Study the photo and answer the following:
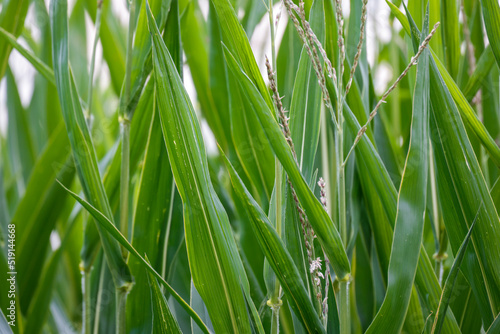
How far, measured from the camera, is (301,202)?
317mm

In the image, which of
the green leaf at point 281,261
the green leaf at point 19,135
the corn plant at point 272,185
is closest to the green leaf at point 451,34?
the corn plant at point 272,185

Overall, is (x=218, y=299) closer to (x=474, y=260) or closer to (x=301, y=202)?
(x=301, y=202)

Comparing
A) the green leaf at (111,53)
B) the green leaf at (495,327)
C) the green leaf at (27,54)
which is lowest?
the green leaf at (495,327)

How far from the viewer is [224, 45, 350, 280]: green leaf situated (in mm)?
310

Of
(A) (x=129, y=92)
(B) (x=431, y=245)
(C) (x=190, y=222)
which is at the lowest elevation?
(B) (x=431, y=245)

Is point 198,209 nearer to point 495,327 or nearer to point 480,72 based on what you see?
point 495,327

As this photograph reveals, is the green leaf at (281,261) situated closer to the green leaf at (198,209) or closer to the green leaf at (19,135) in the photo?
the green leaf at (198,209)

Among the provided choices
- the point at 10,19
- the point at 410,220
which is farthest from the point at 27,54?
the point at 410,220

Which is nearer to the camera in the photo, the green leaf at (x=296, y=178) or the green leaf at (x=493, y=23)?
the green leaf at (x=296, y=178)

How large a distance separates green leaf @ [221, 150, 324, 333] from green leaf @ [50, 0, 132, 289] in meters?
0.16

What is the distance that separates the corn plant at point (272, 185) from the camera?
0.33m

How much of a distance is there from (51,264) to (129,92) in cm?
30

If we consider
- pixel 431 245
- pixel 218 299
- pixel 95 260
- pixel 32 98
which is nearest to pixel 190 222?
pixel 218 299

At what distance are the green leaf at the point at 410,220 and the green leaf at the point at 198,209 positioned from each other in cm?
12
